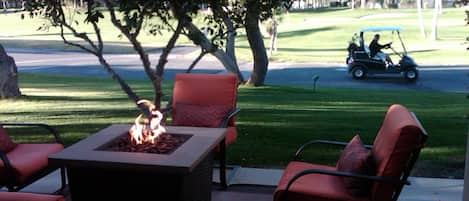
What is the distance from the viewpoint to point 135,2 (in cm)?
412

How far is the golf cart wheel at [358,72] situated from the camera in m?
16.4

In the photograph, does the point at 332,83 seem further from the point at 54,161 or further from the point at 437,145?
the point at 54,161

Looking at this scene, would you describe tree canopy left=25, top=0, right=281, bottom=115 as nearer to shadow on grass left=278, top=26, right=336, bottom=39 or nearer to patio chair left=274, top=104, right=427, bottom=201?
patio chair left=274, top=104, right=427, bottom=201

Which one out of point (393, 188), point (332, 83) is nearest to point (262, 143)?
point (393, 188)

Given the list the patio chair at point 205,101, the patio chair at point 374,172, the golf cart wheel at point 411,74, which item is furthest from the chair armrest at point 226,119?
the golf cart wheel at point 411,74

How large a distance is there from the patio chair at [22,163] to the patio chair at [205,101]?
122 cm

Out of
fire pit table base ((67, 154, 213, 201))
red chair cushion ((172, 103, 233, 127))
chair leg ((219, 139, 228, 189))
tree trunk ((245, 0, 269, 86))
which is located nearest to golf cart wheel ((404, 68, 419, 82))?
tree trunk ((245, 0, 269, 86))

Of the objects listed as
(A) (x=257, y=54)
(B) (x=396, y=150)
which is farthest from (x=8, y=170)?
(A) (x=257, y=54)

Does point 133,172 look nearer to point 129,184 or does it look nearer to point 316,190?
point 129,184

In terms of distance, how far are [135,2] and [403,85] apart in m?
12.7

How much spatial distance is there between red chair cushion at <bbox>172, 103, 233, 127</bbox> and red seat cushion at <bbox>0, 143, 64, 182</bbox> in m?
1.24

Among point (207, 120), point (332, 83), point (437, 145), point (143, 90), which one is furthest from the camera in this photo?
point (332, 83)

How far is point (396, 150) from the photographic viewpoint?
2.97 meters

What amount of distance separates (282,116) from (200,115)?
2970 mm
